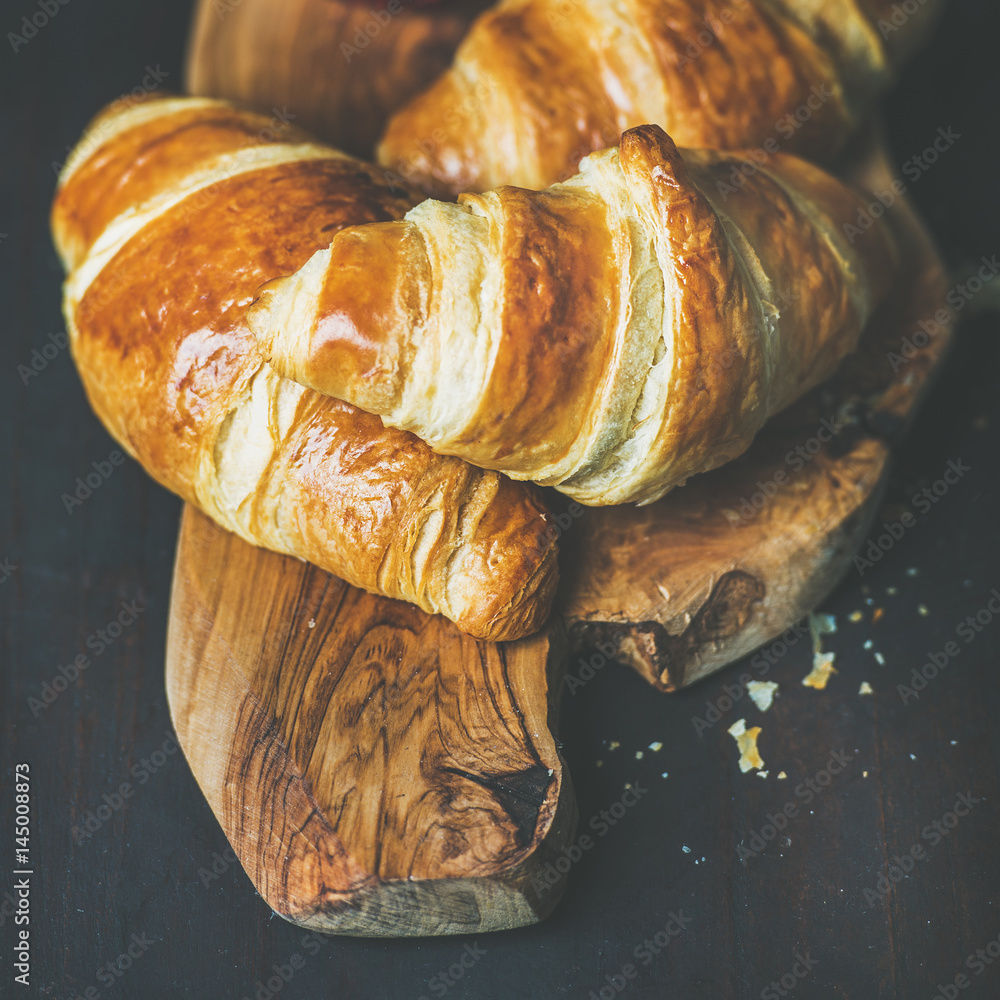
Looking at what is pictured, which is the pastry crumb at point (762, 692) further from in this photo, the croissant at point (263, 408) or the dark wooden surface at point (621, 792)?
the croissant at point (263, 408)

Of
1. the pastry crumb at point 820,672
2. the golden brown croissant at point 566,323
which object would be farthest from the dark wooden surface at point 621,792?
the golden brown croissant at point 566,323

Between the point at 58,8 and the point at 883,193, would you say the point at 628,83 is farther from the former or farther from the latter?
the point at 58,8

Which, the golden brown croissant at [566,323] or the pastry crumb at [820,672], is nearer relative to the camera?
the golden brown croissant at [566,323]

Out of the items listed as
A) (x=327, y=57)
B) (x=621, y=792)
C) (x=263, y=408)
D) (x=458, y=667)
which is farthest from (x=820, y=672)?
(x=327, y=57)

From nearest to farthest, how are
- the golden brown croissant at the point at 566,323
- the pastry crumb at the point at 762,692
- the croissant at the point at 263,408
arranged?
the golden brown croissant at the point at 566,323
the croissant at the point at 263,408
the pastry crumb at the point at 762,692

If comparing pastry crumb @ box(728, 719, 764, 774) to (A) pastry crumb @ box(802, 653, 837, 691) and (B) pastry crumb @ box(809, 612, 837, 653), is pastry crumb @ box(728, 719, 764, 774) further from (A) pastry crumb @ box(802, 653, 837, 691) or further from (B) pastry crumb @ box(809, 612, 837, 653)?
(B) pastry crumb @ box(809, 612, 837, 653)

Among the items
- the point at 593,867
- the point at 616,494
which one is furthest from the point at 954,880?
the point at 616,494
